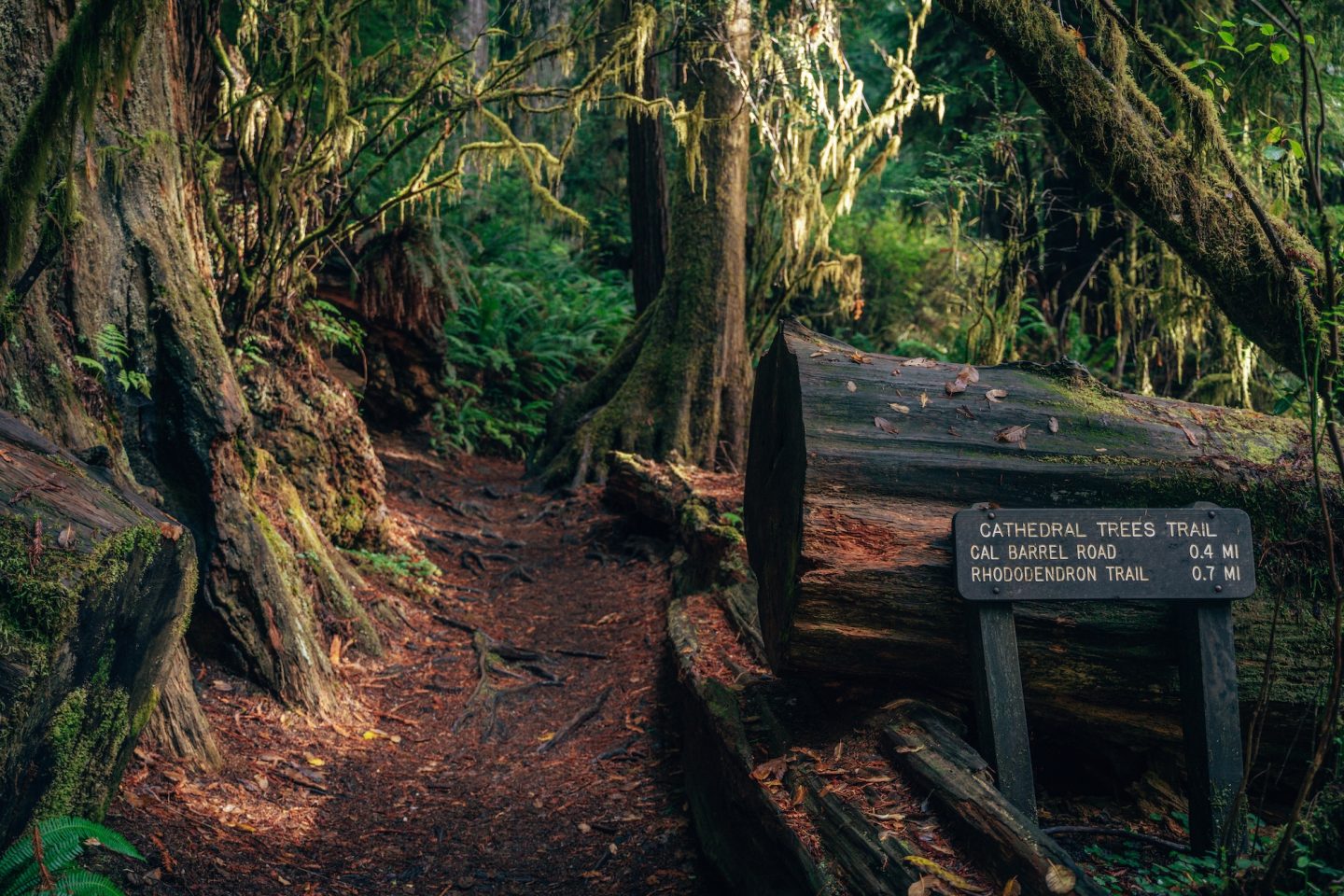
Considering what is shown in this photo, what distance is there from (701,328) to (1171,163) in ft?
21.3

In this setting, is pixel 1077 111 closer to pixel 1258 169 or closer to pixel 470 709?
pixel 1258 169

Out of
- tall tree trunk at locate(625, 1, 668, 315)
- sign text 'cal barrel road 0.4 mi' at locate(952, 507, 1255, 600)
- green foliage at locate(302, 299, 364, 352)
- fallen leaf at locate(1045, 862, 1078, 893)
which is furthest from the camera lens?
tall tree trunk at locate(625, 1, 668, 315)

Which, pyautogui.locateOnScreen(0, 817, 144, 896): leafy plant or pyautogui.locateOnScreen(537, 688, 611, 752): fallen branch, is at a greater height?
pyautogui.locateOnScreen(0, 817, 144, 896): leafy plant

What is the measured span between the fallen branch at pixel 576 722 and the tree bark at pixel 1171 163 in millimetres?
4521

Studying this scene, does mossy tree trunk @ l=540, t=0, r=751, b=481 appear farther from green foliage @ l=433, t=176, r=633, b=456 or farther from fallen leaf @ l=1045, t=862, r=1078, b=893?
fallen leaf @ l=1045, t=862, r=1078, b=893

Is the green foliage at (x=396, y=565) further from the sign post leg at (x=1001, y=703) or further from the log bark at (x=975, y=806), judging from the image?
the sign post leg at (x=1001, y=703)

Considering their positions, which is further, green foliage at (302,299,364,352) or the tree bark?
green foliage at (302,299,364,352)

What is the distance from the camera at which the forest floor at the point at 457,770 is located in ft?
14.2

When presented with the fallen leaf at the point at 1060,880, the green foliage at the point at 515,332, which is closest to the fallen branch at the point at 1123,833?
the fallen leaf at the point at 1060,880

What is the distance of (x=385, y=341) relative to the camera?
40.7ft

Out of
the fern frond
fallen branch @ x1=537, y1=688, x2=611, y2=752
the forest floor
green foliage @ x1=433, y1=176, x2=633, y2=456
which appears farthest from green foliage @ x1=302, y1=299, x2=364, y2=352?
the fern frond

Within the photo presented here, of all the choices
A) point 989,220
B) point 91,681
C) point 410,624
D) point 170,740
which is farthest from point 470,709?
point 989,220

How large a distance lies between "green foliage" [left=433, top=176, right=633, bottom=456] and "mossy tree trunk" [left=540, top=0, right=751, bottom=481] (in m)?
2.62

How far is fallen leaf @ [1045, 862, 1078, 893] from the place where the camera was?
2.82 m
